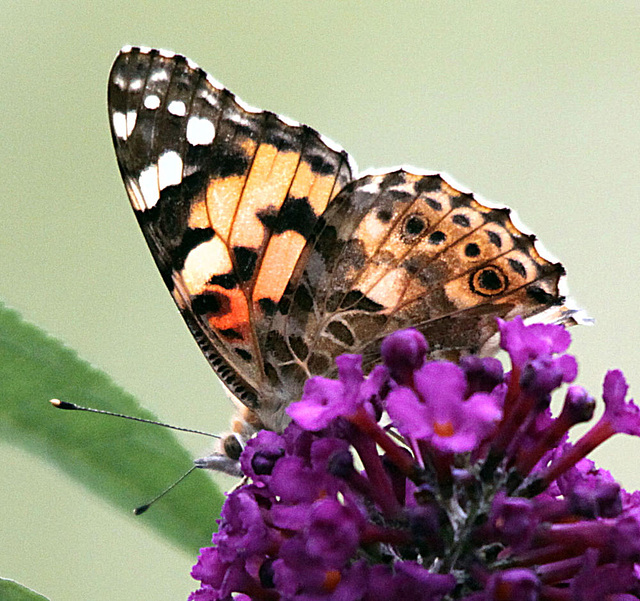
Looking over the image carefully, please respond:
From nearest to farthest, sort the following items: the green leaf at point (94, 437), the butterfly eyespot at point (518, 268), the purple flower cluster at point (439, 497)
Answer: the purple flower cluster at point (439, 497), the green leaf at point (94, 437), the butterfly eyespot at point (518, 268)

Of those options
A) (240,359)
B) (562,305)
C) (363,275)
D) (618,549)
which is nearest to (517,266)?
(562,305)

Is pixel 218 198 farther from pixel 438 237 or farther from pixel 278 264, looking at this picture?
pixel 438 237

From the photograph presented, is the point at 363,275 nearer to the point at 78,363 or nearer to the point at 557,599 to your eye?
the point at 78,363

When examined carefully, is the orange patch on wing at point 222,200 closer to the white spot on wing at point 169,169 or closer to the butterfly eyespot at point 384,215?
the white spot on wing at point 169,169

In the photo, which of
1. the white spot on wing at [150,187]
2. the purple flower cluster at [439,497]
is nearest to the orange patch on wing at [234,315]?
the white spot on wing at [150,187]

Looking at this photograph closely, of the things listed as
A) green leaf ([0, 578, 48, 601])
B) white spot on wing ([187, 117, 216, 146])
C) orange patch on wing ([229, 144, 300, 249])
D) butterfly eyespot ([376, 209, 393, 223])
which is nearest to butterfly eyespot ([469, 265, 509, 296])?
butterfly eyespot ([376, 209, 393, 223])

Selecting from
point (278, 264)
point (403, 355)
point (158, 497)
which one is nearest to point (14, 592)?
point (158, 497)

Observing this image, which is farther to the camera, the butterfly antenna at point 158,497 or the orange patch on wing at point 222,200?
the orange patch on wing at point 222,200

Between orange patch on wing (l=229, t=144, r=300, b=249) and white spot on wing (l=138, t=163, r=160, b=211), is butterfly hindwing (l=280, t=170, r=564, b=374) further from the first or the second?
white spot on wing (l=138, t=163, r=160, b=211)
